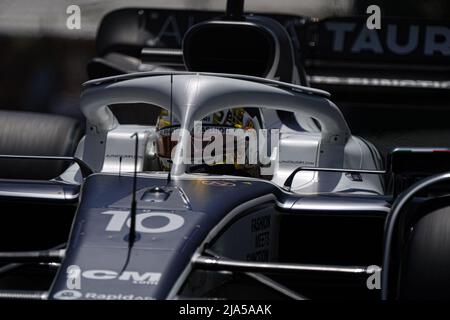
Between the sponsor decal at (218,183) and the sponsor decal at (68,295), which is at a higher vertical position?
the sponsor decal at (218,183)

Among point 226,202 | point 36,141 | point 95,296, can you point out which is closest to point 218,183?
point 226,202

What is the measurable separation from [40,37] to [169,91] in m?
6.82

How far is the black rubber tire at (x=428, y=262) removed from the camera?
3037mm

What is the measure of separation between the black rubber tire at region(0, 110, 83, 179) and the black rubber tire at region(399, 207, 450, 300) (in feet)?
7.76

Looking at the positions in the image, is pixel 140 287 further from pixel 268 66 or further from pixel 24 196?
pixel 268 66

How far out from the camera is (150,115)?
26.9ft

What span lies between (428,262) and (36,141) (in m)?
2.58

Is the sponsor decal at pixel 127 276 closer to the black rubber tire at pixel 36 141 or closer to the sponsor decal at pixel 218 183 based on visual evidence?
the sponsor decal at pixel 218 183

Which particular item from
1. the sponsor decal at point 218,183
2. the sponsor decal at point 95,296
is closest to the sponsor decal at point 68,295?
the sponsor decal at point 95,296

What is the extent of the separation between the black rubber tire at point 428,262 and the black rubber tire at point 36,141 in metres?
2.36

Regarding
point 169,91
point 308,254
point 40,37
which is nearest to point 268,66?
point 169,91

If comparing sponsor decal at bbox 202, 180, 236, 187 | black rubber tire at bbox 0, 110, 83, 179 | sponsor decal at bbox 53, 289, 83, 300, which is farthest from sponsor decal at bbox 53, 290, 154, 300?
black rubber tire at bbox 0, 110, 83, 179

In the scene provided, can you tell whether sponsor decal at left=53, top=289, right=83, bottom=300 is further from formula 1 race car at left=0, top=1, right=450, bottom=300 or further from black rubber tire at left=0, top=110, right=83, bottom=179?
black rubber tire at left=0, top=110, right=83, bottom=179

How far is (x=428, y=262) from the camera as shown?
3.07 m
